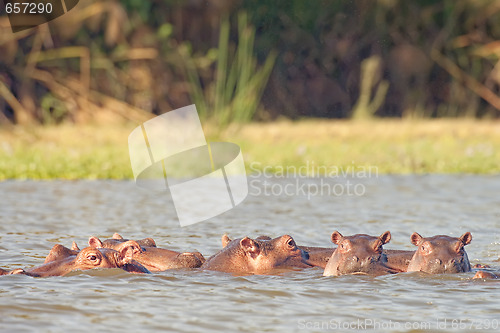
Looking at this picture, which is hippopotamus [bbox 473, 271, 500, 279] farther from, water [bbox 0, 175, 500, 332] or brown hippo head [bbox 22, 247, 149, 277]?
brown hippo head [bbox 22, 247, 149, 277]

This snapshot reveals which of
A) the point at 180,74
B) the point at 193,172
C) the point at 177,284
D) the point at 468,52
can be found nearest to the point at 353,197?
the point at 193,172

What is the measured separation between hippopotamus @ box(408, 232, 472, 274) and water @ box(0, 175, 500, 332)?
6 centimetres

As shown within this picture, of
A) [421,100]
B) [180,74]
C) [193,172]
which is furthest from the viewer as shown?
[421,100]

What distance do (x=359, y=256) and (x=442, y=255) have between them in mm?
476

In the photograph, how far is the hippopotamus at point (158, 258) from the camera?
222 inches

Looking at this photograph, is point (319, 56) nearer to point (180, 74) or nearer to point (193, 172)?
point (180, 74)

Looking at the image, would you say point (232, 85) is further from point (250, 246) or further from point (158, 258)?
point (250, 246)

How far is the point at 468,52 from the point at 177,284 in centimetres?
1278

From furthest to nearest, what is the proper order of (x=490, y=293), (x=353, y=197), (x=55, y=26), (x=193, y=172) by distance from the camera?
(x=55, y=26) → (x=193, y=172) → (x=353, y=197) → (x=490, y=293)

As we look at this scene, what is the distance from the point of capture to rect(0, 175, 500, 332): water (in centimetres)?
441

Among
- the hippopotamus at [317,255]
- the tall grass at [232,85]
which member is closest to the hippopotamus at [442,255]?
the hippopotamus at [317,255]

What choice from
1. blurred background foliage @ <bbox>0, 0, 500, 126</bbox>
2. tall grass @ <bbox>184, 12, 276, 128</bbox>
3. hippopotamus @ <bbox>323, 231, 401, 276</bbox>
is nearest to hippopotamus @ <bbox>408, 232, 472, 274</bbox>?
hippopotamus @ <bbox>323, 231, 401, 276</bbox>

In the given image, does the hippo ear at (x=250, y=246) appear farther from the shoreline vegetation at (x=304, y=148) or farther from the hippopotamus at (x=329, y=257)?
the shoreline vegetation at (x=304, y=148)

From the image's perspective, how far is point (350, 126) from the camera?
15.3m
